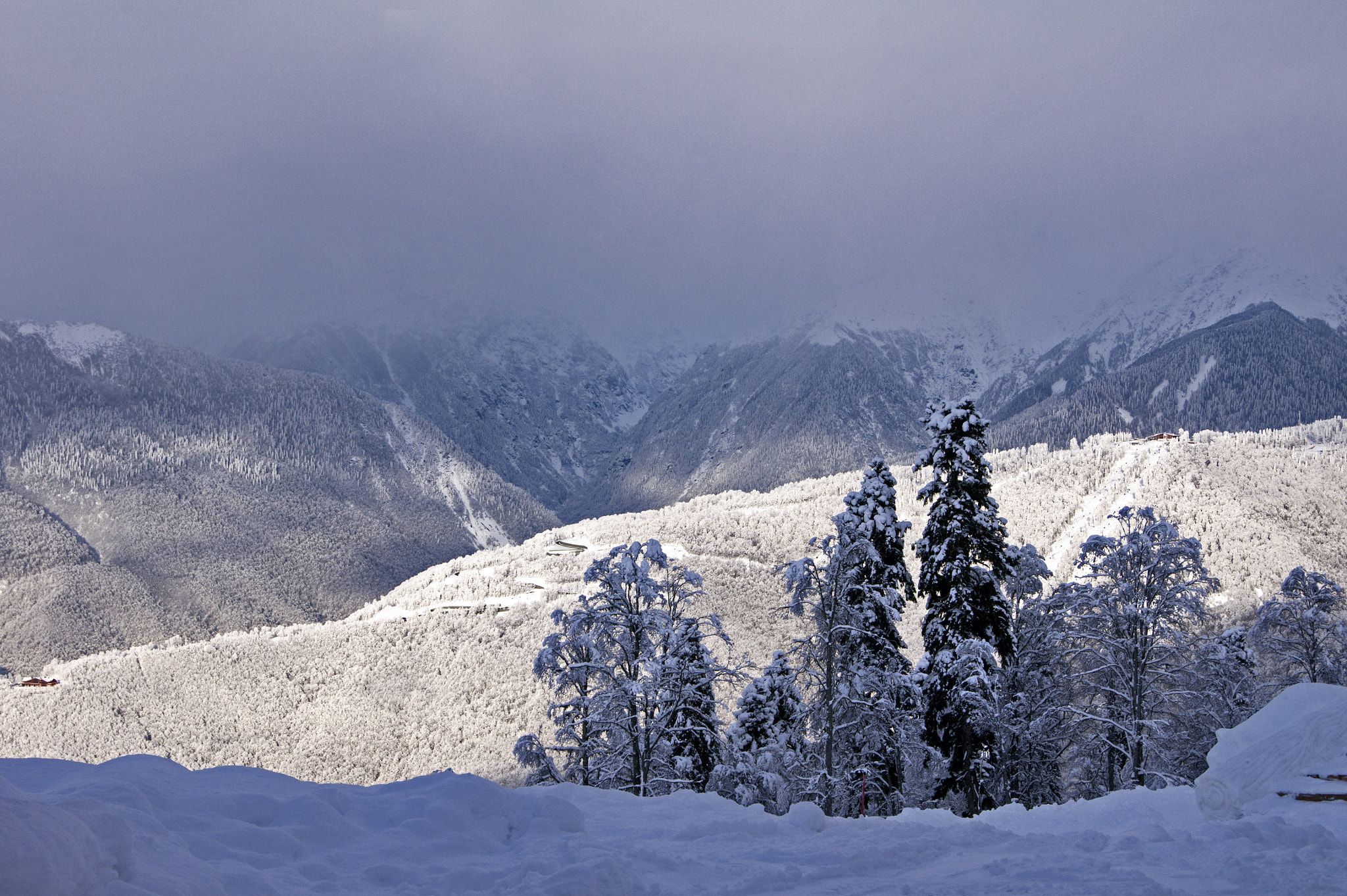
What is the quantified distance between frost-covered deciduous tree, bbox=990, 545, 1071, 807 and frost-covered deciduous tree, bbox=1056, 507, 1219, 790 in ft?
4.15

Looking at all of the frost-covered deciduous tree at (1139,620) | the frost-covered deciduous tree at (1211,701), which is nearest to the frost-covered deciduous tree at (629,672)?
the frost-covered deciduous tree at (1139,620)

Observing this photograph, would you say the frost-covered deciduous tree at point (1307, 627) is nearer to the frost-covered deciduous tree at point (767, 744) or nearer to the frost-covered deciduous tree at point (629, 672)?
the frost-covered deciduous tree at point (767, 744)

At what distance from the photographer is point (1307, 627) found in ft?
91.4

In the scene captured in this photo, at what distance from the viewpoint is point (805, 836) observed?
9.95 m

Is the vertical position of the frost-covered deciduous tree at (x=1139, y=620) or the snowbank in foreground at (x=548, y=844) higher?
the frost-covered deciduous tree at (x=1139, y=620)

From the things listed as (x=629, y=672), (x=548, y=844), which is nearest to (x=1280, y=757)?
(x=548, y=844)

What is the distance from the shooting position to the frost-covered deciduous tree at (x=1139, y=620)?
21.6 m

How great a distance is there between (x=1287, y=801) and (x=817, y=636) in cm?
1191

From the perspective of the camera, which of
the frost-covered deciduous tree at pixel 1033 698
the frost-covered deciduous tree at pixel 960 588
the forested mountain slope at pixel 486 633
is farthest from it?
the forested mountain slope at pixel 486 633

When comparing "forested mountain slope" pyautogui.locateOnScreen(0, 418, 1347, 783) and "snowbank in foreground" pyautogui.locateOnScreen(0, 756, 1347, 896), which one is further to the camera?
"forested mountain slope" pyautogui.locateOnScreen(0, 418, 1347, 783)

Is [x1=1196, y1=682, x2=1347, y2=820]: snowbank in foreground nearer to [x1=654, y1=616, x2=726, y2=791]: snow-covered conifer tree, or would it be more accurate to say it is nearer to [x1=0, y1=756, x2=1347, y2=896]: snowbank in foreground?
[x1=0, y1=756, x2=1347, y2=896]: snowbank in foreground

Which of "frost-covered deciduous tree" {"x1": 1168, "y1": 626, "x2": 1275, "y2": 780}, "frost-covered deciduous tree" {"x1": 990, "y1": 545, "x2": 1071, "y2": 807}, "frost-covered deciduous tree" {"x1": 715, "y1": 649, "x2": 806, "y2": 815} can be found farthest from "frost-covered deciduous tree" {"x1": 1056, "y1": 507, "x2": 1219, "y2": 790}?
"frost-covered deciduous tree" {"x1": 715, "y1": 649, "x2": 806, "y2": 815}

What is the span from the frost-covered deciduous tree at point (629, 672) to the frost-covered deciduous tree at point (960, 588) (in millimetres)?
5370

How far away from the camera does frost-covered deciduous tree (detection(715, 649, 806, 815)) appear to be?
20.8 m
